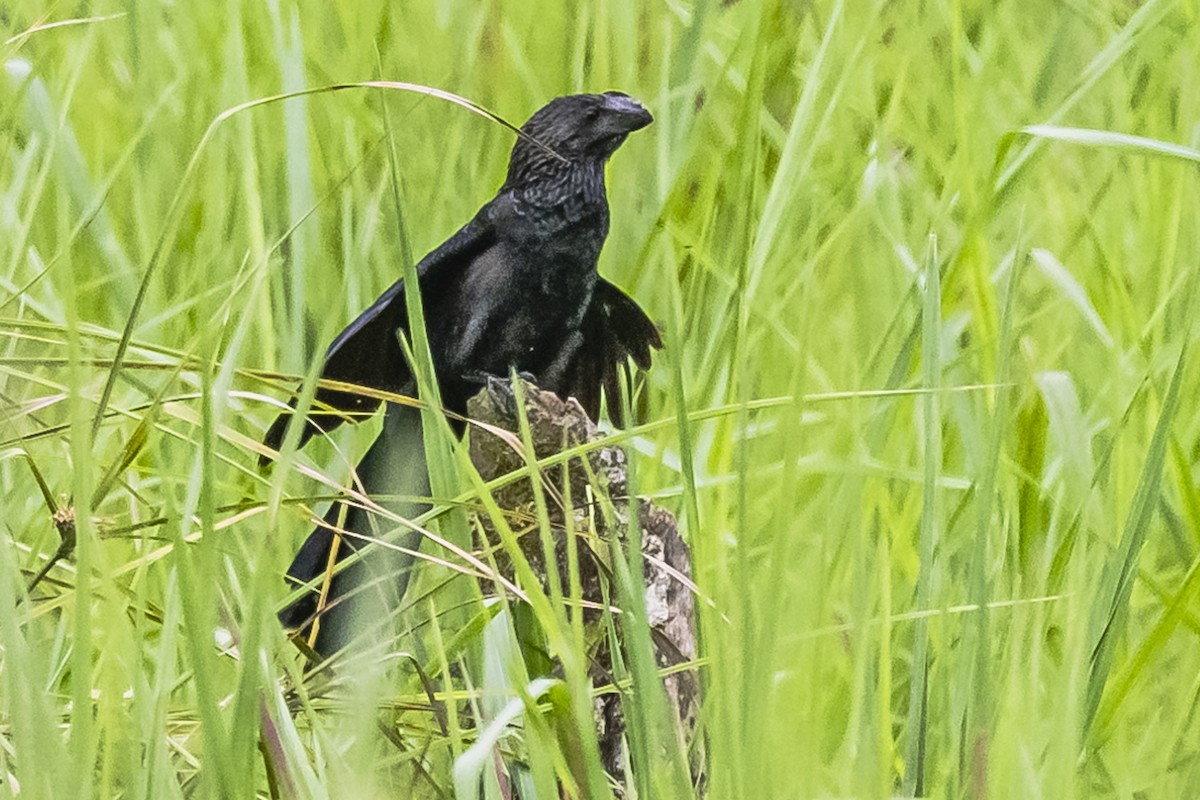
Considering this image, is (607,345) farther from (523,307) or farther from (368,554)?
(368,554)

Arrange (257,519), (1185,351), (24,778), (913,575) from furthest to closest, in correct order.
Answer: (913,575), (257,519), (1185,351), (24,778)

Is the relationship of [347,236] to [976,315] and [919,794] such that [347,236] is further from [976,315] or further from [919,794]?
[919,794]

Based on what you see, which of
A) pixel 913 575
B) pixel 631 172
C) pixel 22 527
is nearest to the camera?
pixel 913 575

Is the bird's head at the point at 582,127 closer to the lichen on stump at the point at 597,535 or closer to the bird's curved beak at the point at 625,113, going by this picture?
the bird's curved beak at the point at 625,113

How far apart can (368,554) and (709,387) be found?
441 millimetres

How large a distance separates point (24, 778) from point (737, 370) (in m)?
0.52

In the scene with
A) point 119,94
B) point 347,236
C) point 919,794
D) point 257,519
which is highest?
point 119,94

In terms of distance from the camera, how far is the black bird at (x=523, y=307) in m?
1.16

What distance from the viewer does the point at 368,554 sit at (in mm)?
892

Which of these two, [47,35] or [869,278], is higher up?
[47,35]

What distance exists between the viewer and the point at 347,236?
1252 millimetres

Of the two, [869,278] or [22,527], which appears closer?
[22,527]

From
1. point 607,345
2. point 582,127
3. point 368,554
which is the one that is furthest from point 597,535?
point 582,127

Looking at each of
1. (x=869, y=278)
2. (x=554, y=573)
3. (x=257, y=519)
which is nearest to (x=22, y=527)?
(x=257, y=519)
